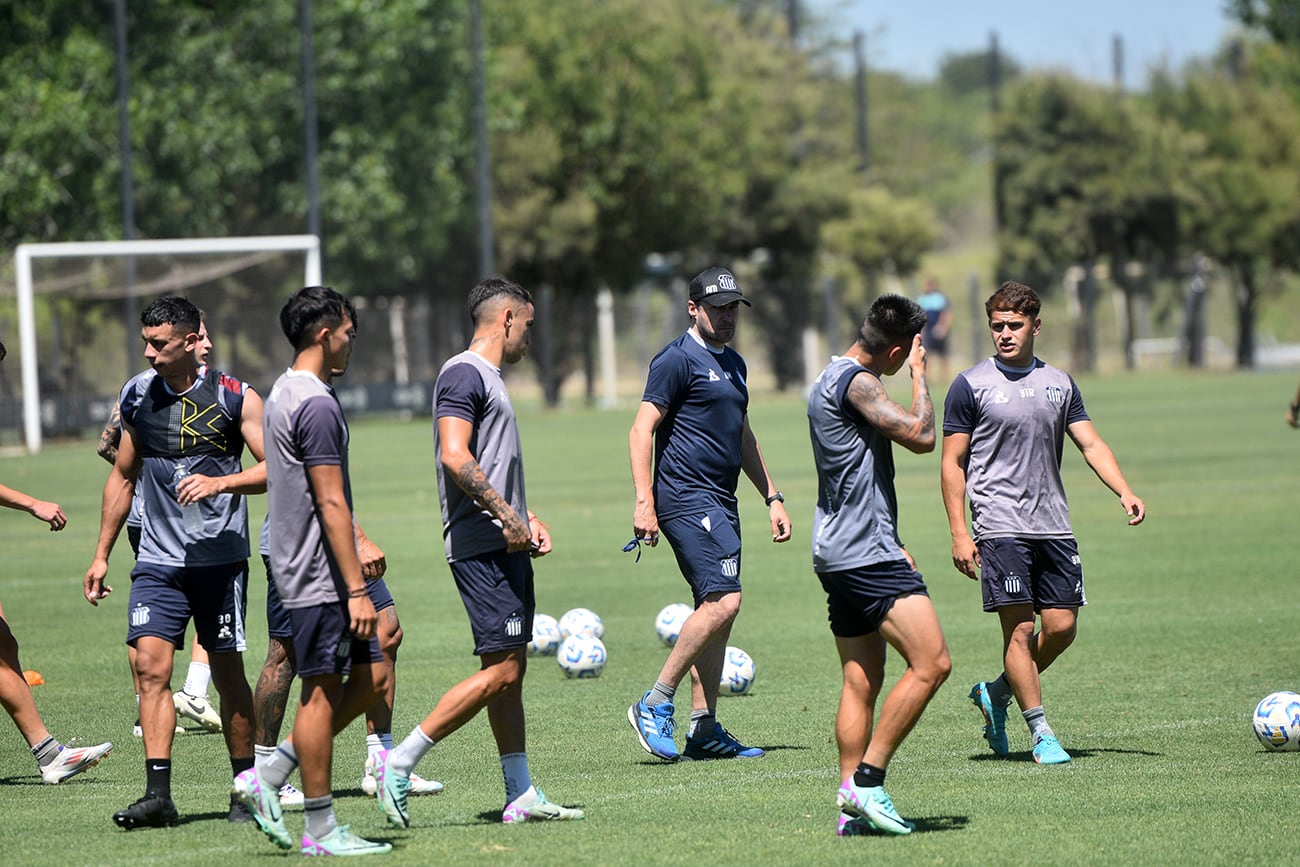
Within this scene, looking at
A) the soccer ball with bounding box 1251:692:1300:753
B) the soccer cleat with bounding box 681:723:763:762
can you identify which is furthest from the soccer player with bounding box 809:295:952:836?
the soccer ball with bounding box 1251:692:1300:753

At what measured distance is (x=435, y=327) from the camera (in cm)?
4688

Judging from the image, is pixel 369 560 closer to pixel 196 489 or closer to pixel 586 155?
pixel 196 489

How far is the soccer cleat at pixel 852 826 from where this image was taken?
6.86 m

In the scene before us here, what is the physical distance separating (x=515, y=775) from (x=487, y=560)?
0.89 metres

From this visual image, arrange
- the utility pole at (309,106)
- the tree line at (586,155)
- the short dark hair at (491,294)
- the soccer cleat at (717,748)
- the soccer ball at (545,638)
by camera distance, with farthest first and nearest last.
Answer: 1. the tree line at (586,155)
2. the utility pole at (309,106)
3. the soccer ball at (545,638)
4. the soccer cleat at (717,748)
5. the short dark hair at (491,294)

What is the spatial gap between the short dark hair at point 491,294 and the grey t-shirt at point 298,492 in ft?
3.54

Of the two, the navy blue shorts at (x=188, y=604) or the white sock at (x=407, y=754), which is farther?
the navy blue shorts at (x=188, y=604)

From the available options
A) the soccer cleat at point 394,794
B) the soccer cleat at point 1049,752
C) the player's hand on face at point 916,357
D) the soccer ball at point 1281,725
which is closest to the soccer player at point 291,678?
the soccer cleat at point 394,794

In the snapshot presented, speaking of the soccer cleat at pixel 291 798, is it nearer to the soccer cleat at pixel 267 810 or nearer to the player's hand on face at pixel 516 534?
the soccer cleat at pixel 267 810

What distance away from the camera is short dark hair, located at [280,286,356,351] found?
6703mm

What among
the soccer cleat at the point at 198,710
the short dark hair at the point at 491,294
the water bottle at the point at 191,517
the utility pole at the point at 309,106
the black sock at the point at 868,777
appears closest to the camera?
the black sock at the point at 868,777

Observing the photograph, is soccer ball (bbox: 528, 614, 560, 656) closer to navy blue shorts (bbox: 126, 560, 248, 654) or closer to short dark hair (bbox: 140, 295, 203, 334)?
navy blue shorts (bbox: 126, 560, 248, 654)

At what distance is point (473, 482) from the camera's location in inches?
276

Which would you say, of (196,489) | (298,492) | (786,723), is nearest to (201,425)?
(196,489)
